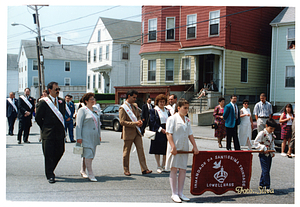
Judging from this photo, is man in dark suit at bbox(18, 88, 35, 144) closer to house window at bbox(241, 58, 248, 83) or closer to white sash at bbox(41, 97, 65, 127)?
white sash at bbox(41, 97, 65, 127)

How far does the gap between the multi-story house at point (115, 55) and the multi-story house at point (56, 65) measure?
1225cm

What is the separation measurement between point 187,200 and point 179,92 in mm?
19017

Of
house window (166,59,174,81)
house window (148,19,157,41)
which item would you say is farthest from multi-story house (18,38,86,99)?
house window (166,59,174,81)

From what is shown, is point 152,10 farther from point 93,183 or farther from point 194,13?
point 93,183

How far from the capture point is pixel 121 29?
1507 inches

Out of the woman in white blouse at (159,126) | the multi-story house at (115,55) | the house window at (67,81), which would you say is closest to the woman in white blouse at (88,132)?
the woman in white blouse at (159,126)

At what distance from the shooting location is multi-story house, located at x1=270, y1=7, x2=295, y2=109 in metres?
22.1

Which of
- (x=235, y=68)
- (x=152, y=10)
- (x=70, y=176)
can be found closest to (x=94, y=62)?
(x=152, y=10)

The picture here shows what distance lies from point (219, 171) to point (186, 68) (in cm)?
2043

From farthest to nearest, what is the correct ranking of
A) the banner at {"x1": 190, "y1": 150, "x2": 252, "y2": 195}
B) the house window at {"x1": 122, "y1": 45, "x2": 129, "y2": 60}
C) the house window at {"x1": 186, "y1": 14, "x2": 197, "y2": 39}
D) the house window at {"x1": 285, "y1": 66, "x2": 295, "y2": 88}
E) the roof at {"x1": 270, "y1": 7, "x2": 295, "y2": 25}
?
the house window at {"x1": 122, "y1": 45, "x2": 129, "y2": 60}, the house window at {"x1": 186, "y1": 14, "x2": 197, "y2": 39}, the house window at {"x1": 285, "y1": 66, "x2": 295, "y2": 88}, the roof at {"x1": 270, "y1": 7, "x2": 295, "y2": 25}, the banner at {"x1": 190, "y1": 150, "x2": 252, "y2": 195}

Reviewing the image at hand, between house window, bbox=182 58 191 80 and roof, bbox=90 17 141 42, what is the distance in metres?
12.1

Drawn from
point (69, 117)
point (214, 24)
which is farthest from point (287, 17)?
point (69, 117)

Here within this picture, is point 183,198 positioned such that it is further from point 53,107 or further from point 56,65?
point 56,65
